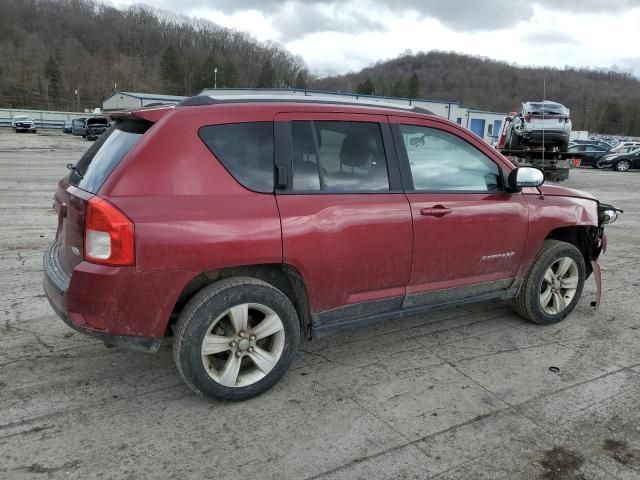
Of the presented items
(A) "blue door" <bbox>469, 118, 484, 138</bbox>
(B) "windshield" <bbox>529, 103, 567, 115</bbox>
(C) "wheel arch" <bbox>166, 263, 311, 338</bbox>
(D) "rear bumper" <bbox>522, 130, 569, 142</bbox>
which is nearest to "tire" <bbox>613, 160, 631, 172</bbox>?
(B) "windshield" <bbox>529, 103, 567, 115</bbox>

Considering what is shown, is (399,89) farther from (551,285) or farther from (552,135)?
(551,285)

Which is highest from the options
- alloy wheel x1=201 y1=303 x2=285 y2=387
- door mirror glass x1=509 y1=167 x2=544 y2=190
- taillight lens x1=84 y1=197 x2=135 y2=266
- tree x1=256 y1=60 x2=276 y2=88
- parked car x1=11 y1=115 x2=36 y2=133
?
tree x1=256 y1=60 x2=276 y2=88

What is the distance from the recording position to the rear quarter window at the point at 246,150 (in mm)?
3033

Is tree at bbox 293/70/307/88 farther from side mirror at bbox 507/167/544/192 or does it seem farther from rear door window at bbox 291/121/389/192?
rear door window at bbox 291/121/389/192

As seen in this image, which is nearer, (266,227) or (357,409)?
(266,227)

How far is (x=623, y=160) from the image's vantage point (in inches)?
1102

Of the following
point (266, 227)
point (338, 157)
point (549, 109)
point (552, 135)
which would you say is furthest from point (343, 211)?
point (549, 109)

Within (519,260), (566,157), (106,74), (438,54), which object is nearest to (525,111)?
(566,157)

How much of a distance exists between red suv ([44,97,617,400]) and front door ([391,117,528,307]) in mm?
11

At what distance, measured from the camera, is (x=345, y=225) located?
3295mm

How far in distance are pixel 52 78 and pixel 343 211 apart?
425 feet

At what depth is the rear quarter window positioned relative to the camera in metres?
3.03

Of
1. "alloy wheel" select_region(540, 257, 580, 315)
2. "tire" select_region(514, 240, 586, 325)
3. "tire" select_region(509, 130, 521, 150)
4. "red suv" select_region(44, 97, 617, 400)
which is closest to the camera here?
"red suv" select_region(44, 97, 617, 400)

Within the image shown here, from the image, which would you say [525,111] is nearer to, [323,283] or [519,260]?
[519,260]
